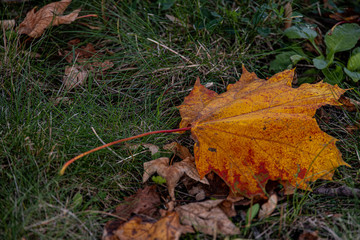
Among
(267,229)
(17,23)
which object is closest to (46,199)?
(267,229)

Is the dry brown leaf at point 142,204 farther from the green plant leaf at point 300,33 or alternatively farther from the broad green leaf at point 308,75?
the green plant leaf at point 300,33

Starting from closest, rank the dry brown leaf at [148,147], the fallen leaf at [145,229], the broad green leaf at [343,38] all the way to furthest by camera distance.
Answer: the fallen leaf at [145,229] → the dry brown leaf at [148,147] → the broad green leaf at [343,38]

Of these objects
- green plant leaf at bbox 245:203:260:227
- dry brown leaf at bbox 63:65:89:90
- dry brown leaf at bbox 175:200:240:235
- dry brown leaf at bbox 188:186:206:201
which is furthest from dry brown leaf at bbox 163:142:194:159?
dry brown leaf at bbox 63:65:89:90

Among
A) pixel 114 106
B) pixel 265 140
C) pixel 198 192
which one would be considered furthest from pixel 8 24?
pixel 265 140

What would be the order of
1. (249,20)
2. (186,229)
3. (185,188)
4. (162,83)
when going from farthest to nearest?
1. (249,20)
2. (162,83)
3. (185,188)
4. (186,229)

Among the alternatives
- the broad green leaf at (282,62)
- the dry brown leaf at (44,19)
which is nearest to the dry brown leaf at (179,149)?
the broad green leaf at (282,62)

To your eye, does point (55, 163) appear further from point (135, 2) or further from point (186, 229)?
point (135, 2)

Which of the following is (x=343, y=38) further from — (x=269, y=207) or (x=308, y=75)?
(x=269, y=207)
